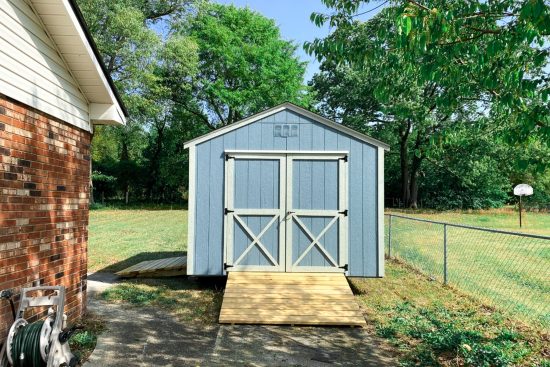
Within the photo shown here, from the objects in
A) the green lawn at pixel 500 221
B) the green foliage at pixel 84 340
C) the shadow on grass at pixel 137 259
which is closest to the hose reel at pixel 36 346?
the green foliage at pixel 84 340

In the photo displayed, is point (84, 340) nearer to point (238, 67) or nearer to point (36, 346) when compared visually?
point (36, 346)

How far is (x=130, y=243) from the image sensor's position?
13.2 metres

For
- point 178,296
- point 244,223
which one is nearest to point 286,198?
point 244,223

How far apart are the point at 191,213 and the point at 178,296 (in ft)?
4.65

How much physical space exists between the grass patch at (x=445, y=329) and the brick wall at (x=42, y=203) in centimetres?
390

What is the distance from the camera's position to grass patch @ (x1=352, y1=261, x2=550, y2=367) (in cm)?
420

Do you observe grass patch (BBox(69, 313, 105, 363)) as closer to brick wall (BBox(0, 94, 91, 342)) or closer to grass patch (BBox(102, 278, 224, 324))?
brick wall (BBox(0, 94, 91, 342))

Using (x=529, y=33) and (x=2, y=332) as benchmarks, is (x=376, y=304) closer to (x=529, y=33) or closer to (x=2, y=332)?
(x=529, y=33)

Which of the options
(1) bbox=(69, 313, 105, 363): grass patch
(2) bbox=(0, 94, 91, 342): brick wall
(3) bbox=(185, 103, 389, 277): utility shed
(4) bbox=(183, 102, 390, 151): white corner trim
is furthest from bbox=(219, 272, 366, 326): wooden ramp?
(4) bbox=(183, 102, 390, 151): white corner trim

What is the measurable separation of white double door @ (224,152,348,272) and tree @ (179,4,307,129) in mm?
23725

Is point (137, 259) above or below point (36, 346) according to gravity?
below

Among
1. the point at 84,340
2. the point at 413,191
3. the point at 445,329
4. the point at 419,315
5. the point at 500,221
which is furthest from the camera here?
the point at 413,191

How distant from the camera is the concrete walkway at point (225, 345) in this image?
4.29 m

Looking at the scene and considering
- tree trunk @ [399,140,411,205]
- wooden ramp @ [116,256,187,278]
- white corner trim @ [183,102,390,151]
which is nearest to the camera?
white corner trim @ [183,102,390,151]
